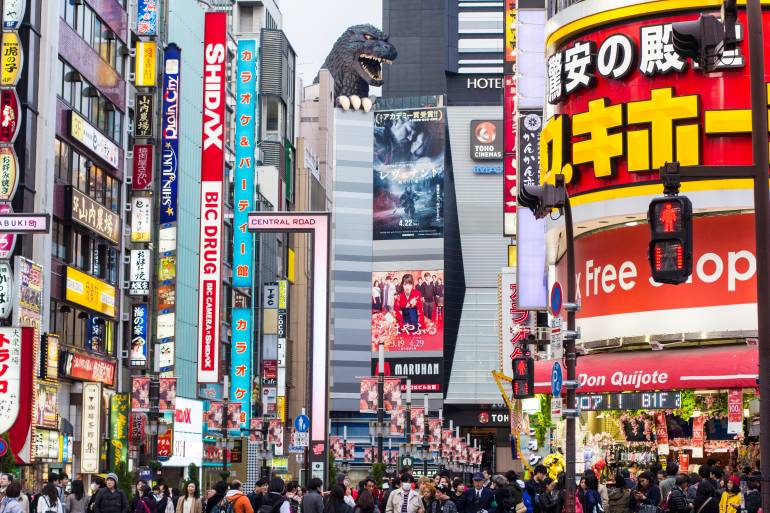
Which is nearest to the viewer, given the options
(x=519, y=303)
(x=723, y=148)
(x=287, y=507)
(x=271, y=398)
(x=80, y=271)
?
(x=287, y=507)

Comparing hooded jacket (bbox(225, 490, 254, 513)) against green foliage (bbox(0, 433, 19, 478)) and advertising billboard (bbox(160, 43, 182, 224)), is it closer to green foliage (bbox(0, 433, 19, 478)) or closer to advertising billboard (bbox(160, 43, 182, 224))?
green foliage (bbox(0, 433, 19, 478))

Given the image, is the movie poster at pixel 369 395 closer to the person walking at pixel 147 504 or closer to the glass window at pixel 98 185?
the glass window at pixel 98 185

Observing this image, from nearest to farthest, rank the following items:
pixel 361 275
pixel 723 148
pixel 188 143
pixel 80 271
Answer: pixel 723 148, pixel 80 271, pixel 188 143, pixel 361 275

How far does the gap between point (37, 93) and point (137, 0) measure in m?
16.0

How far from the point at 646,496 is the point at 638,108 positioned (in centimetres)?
1576

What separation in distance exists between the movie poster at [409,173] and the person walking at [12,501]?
538 ft

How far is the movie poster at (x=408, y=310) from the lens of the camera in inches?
7151

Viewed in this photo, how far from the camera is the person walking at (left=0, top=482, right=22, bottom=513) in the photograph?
23766 millimetres

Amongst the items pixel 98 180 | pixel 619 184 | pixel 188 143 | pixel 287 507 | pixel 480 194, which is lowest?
pixel 287 507

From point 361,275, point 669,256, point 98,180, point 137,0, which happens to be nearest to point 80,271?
point 98,180

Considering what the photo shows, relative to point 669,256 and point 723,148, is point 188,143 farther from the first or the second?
point 669,256

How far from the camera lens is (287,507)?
26.6 meters

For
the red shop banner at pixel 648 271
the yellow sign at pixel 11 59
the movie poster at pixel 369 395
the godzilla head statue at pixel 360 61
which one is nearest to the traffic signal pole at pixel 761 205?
the red shop banner at pixel 648 271

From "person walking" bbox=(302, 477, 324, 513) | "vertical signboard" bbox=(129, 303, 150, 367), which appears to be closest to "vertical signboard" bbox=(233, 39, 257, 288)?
"vertical signboard" bbox=(129, 303, 150, 367)
